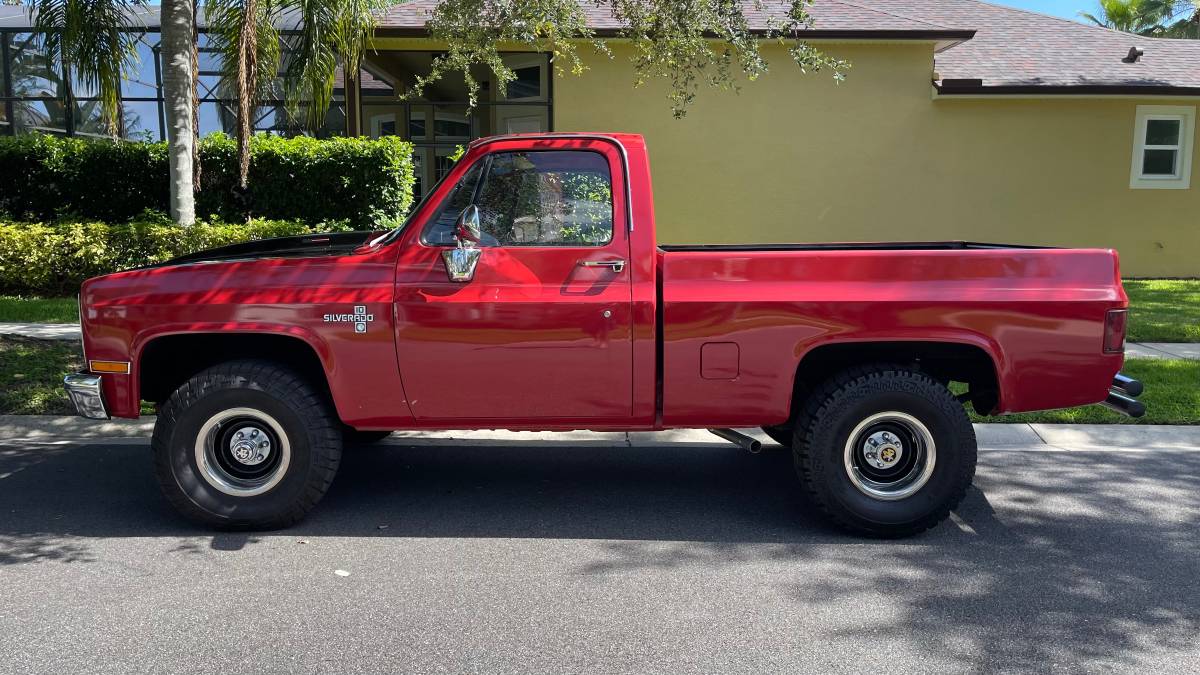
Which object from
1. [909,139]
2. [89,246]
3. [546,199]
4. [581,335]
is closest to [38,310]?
[89,246]

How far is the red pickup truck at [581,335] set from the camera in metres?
4.71

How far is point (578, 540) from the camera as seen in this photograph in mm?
4855

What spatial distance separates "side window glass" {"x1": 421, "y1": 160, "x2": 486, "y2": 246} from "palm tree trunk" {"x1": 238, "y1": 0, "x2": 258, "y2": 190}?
19.5 feet

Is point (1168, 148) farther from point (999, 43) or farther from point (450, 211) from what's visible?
point (450, 211)

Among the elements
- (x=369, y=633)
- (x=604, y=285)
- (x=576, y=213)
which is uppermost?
(x=576, y=213)

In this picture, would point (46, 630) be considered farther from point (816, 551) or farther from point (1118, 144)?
point (1118, 144)

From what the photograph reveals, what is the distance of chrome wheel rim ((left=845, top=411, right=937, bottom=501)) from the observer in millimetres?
4797

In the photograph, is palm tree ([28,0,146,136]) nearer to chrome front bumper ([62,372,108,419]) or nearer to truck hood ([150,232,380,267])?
truck hood ([150,232,380,267])

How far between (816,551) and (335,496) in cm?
281

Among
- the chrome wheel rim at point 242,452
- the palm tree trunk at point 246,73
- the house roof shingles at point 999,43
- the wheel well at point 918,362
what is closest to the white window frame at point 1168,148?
the house roof shingles at point 999,43

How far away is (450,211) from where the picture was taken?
15.8 ft

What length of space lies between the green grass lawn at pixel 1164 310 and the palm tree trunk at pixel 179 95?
35.0 ft

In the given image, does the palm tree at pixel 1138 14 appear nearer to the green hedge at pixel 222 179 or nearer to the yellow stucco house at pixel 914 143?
the yellow stucco house at pixel 914 143

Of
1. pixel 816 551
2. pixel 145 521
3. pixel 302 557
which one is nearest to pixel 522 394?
pixel 302 557
